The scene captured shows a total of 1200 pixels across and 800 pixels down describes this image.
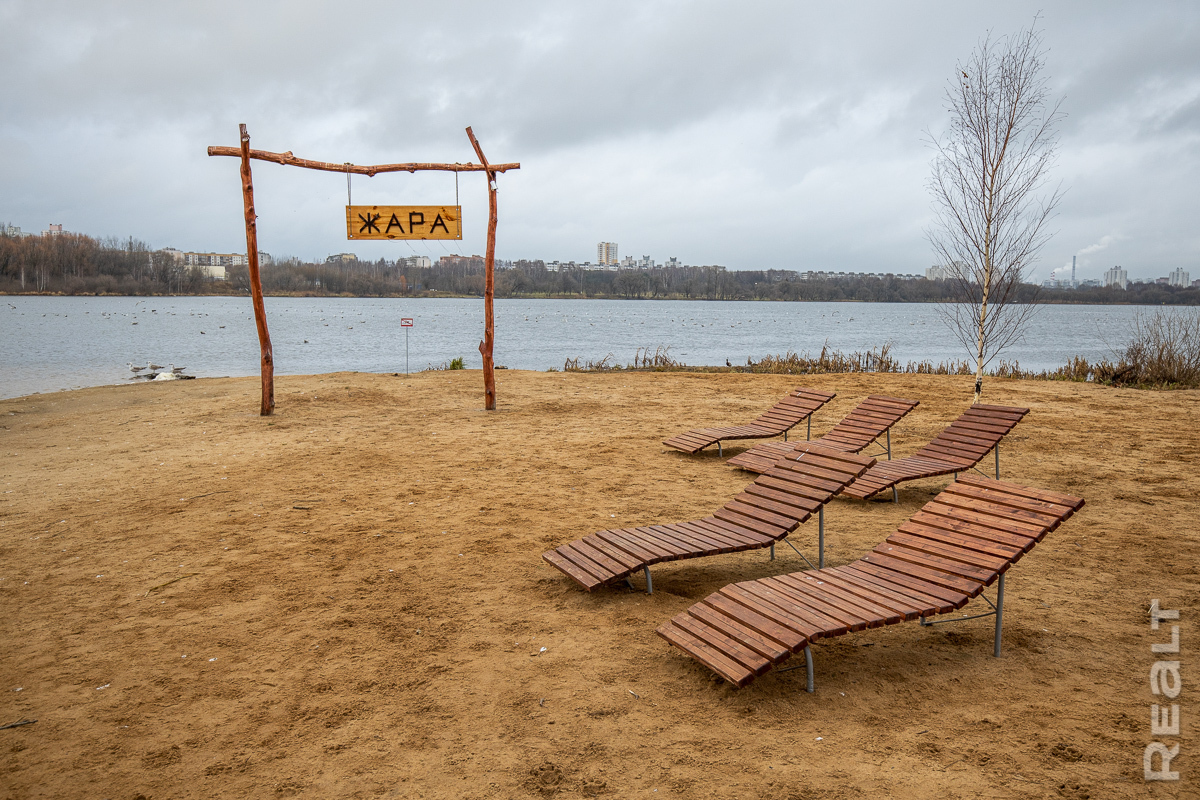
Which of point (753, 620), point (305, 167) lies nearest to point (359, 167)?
point (305, 167)

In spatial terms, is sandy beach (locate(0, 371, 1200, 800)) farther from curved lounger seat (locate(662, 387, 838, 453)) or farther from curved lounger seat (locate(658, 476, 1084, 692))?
curved lounger seat (locate(662, 387, 838, 453))

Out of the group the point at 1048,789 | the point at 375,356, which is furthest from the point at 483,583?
the point at 375,356

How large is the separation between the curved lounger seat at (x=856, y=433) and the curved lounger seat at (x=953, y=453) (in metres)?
0.53

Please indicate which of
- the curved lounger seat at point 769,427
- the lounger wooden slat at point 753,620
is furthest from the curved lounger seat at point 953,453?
the lounger wooden slat at point 753,620

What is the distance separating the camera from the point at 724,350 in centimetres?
4200

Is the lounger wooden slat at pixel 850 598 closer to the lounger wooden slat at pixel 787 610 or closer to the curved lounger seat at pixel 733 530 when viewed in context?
the lounger wooden slat at pixel 787 610

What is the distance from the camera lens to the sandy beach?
10.4 feet

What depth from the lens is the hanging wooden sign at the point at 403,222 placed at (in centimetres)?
1197

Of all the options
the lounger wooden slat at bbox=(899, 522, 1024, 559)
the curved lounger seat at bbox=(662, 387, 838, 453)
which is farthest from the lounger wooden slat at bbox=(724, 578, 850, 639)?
the curved lounger seat at bbox=(662, 387, 838, 453)

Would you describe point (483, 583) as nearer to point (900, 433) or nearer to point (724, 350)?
point (900, 433)

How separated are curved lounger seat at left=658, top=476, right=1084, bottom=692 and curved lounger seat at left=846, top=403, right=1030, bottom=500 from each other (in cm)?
244

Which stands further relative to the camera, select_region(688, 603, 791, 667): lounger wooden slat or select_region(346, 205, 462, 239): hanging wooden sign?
select_region(346, 205, 462, 239): hanging wooden sign

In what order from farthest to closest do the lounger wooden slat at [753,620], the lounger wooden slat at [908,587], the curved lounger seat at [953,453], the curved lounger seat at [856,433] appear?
the curved lounger seat at [856,433]
the curved lounger seat at [953,453]
the lounger wooden slat at [908,587]
the lounger wooden slat at [753,620]

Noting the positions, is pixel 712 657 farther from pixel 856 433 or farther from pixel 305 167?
pixel 305 167
